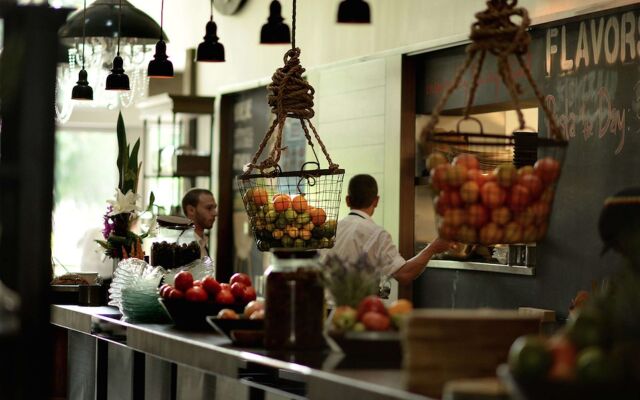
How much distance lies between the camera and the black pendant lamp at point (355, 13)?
4660 millimetres

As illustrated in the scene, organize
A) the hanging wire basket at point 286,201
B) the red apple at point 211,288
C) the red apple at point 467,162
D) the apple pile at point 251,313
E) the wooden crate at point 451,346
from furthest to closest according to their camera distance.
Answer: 1. the hanging wire basket at point 286,201
2. the red apple at point 211,288
3. the apple pile at point 251,313
4. the red apple at point 467,162
5. the wooden crate at point 451,346

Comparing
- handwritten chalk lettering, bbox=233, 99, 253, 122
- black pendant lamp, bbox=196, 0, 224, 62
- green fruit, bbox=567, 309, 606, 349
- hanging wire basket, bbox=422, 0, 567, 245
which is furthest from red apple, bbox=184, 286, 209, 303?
handwritten chalk lettering, bbox=233, 99, 253, 122

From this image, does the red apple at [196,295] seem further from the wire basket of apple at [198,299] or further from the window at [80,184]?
the window at [80,184]

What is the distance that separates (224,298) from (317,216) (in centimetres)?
62

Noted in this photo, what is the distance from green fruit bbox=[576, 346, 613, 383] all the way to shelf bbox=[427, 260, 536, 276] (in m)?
4.12

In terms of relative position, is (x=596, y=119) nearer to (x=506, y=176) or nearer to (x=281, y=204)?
(x=281, y=204)

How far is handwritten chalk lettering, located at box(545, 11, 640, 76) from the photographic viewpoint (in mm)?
5598

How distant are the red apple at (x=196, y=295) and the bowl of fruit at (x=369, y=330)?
3.76 feet

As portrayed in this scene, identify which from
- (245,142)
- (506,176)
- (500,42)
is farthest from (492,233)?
(245,142)

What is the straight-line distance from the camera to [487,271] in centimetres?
675

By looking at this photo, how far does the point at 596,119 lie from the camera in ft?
19.2

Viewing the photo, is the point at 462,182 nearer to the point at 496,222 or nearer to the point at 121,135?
the point at 496,222

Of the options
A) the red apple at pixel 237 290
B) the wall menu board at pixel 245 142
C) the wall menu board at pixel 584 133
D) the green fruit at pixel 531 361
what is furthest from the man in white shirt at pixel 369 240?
the green fruit at pixel 531 361

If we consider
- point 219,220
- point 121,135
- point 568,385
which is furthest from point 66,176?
point 568,385
